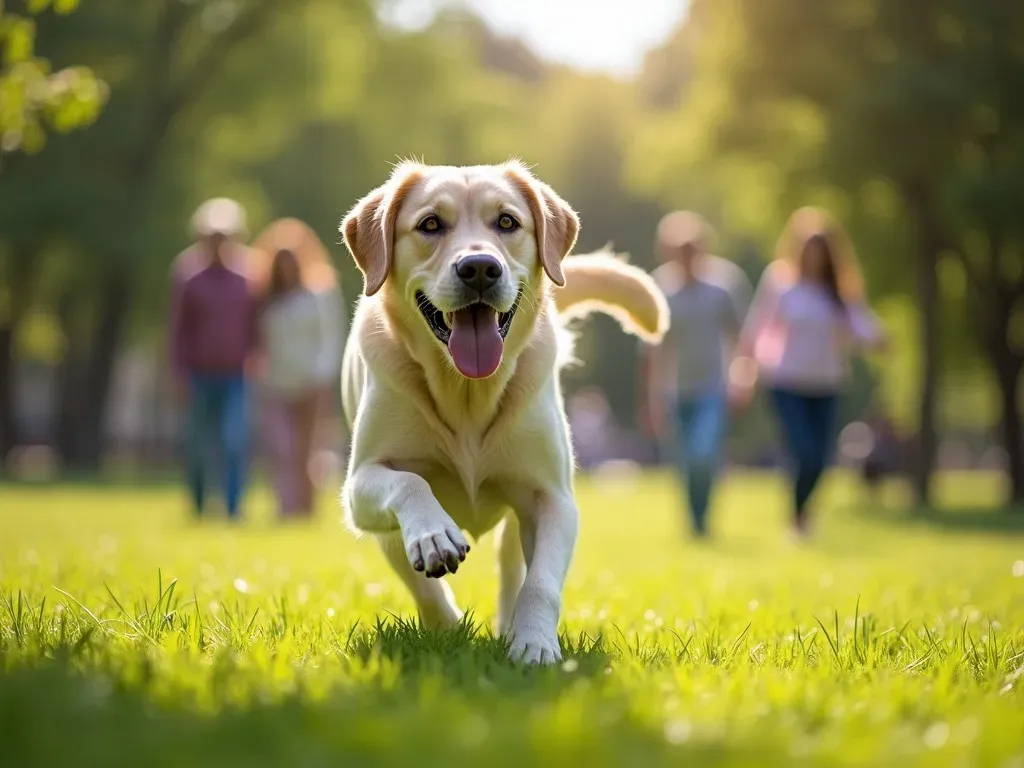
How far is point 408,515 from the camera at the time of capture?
11.4 ft

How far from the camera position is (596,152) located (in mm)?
44406

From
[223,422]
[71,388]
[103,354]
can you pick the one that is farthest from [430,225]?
[71,388]

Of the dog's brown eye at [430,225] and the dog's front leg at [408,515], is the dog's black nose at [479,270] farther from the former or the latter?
the dog's front leg at [408,515]

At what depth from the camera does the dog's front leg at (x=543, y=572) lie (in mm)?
3360

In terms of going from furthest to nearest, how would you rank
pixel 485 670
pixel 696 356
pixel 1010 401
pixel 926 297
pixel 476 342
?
1. pixel 1010 401
2. pixel 926 297
3. pixel 696 356
4. pixel 476 342
5. pixel 485 670

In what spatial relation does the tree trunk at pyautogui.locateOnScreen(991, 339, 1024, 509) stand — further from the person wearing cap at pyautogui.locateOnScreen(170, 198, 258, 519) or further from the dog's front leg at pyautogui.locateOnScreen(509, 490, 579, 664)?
the dog's front leg at pyautogui.locateOnScreen(509, 490, 579, 664)

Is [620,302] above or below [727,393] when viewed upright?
above

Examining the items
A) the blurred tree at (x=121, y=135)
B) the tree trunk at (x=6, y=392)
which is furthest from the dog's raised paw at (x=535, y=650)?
the tree trunk at (x=6, y=392)

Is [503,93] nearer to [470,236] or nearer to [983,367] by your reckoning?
[983,367]

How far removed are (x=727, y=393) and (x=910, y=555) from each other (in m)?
2.16

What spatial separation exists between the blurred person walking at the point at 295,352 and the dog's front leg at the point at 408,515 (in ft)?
23.0

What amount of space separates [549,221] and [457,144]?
2769 cm

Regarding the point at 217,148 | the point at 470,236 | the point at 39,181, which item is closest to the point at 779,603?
the point at 470,236

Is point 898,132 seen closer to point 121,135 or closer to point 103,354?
point 121,135
